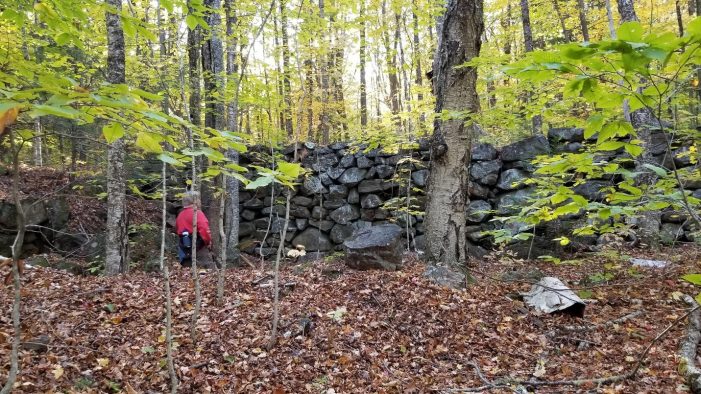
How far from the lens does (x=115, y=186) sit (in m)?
5.82

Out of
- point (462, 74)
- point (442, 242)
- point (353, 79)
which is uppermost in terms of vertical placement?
point (353, 79)

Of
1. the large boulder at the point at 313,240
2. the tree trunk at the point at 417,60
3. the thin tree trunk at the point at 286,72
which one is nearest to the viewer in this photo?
the thin tree trunk at the point at 286,72

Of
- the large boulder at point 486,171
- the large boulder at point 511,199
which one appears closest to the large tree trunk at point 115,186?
the large boulder at point 486,171

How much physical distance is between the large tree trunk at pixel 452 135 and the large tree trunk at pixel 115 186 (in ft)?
14.4

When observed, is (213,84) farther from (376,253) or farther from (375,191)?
(376,253)

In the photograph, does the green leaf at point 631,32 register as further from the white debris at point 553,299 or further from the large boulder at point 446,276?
the large boulder at point 446,276

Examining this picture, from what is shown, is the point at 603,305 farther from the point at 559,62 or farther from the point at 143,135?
the point at 143,135

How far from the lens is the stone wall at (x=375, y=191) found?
27.0 ft

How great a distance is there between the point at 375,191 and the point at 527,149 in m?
3.50

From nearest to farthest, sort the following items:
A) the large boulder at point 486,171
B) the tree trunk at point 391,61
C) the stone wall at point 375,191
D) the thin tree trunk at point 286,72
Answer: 1. the thin tree trunk at point 286,72
2. the stone wall at point 375,191
3. the large boulder at point 486,171
4. the tree trunk at point 391,61

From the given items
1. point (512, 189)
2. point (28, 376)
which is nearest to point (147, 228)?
point (28, 376)

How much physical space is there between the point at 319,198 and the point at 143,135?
829 centimetres

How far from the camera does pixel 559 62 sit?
1.45m

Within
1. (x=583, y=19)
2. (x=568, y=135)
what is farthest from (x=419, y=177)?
(x=583, y=19)
